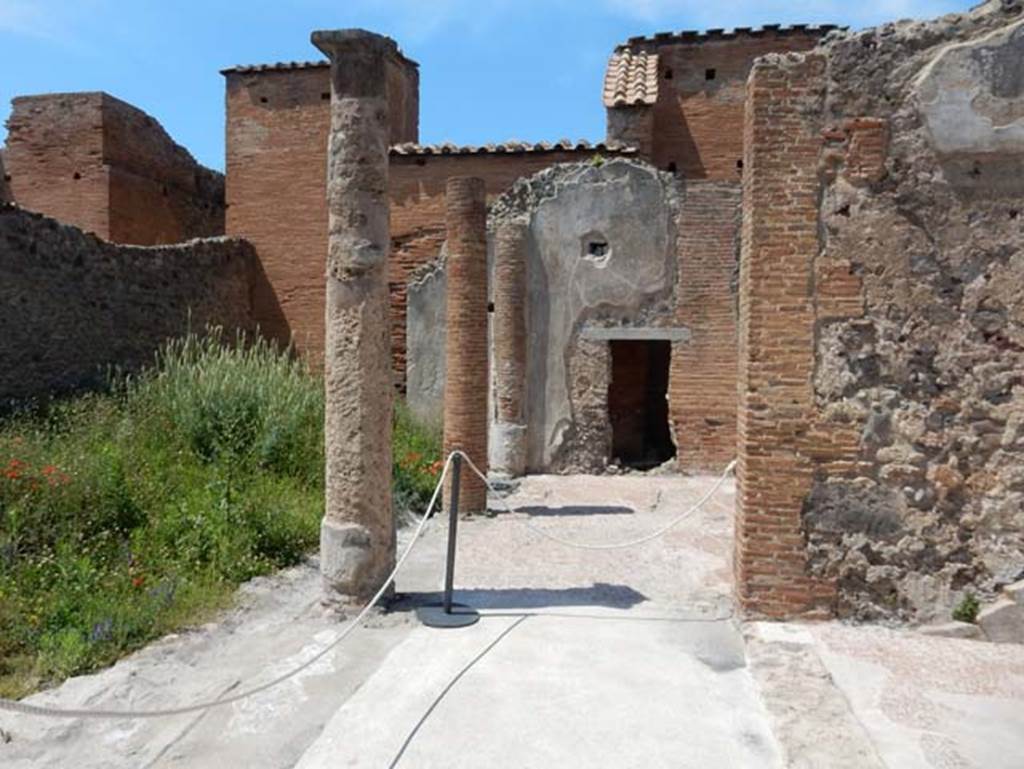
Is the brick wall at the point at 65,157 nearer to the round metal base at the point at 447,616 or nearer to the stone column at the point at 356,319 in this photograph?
the stone column at the point at 356,319

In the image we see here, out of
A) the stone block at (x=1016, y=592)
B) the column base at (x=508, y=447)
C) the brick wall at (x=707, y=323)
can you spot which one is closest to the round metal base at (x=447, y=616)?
the stone block at (x=1016, y=592)

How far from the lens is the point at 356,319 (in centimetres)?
580

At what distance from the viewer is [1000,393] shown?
16.7ft

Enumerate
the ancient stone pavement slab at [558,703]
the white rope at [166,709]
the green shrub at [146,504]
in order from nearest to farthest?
1. the white rope at [166,709]
2. the ancient stone pavement slab at [558,703]
3. the green shrub at [146,504]

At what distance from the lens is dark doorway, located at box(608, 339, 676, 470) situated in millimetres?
14672

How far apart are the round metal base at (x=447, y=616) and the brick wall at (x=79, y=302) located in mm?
6261

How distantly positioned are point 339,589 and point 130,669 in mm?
1383

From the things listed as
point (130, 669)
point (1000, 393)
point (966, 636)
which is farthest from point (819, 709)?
point (130, 669)

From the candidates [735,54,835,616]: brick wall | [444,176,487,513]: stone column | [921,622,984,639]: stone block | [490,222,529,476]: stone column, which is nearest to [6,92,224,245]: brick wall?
[490,222,529,476]: stone column

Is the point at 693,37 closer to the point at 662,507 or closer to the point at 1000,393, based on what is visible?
the point at 662,507

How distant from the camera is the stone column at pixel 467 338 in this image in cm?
947

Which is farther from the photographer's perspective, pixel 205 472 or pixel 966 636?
pixel 205 472

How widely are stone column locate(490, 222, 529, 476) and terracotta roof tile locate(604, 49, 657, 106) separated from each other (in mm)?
4036

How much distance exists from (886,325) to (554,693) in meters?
2.90
